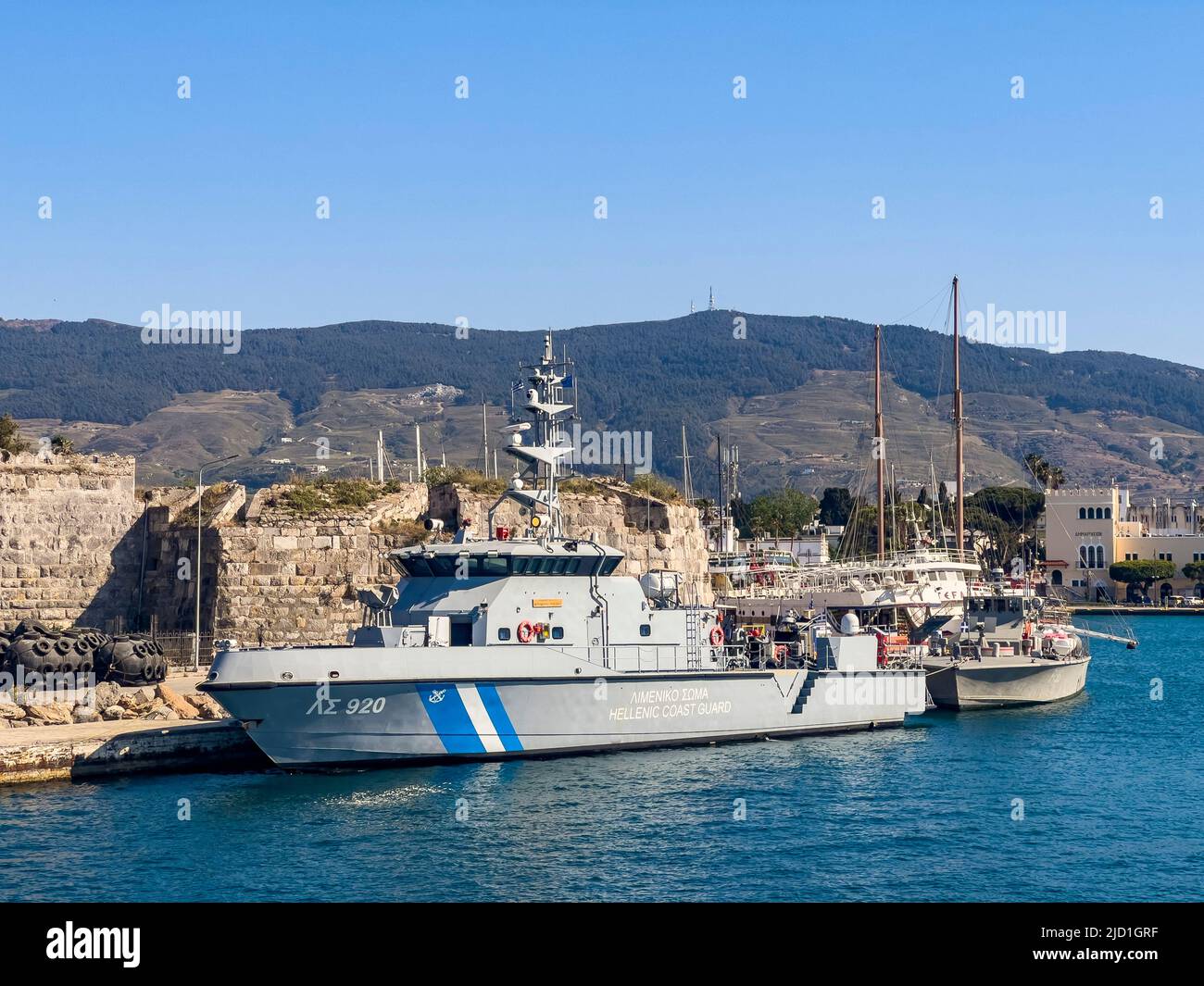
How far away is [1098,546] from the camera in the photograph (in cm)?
11262

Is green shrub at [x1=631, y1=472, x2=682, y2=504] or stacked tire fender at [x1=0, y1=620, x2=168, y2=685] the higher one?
green shrub at [x1=631, y1=472, x2=682, y2=504]

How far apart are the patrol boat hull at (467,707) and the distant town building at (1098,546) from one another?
84085mm

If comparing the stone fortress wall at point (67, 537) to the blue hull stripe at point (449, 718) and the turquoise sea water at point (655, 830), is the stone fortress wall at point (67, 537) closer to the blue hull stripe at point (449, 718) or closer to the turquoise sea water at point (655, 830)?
the turquoise sea water at point (655, 830)

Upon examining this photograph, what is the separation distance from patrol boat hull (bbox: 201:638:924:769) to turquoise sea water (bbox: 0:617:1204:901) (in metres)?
0.51

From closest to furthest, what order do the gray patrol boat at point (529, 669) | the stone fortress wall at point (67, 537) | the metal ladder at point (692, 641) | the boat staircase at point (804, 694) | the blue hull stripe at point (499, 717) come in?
the gray patrol boat at point (529, 669) < the blue hull stripe at point (499, 717) < the metal ladder at point (692, 641) < the boat staircase at point (804, 694) < the stone fortress wall at point (67, 537)

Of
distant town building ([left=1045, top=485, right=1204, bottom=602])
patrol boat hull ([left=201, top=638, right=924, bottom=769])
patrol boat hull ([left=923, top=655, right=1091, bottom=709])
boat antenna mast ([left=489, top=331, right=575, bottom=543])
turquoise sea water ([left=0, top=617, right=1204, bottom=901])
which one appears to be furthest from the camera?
distant town building ([left=1045, top=485, right=1204, bottom=602])

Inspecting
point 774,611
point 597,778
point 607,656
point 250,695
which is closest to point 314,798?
point 250,695

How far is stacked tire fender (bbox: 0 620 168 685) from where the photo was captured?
33.8 metres

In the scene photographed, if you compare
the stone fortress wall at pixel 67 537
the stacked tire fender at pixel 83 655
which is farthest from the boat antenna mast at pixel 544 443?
the stone fortress wall at pixel 67 537

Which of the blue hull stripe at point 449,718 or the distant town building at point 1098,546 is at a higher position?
the distant town building at point 1098,546

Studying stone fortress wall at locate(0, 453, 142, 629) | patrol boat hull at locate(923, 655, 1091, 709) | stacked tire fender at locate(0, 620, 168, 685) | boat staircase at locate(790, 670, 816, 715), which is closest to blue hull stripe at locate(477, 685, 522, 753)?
boat staircase at locate(790, 670, 816, 715)

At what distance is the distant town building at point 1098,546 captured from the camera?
4336 inches

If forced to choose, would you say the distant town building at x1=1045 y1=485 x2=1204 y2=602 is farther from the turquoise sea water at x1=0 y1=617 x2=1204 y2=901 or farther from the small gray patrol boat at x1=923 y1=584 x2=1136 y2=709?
Result: the turquoise sea water at x1=0 y1=617 x2=1204 y2=901

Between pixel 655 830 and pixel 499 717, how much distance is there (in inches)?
245
